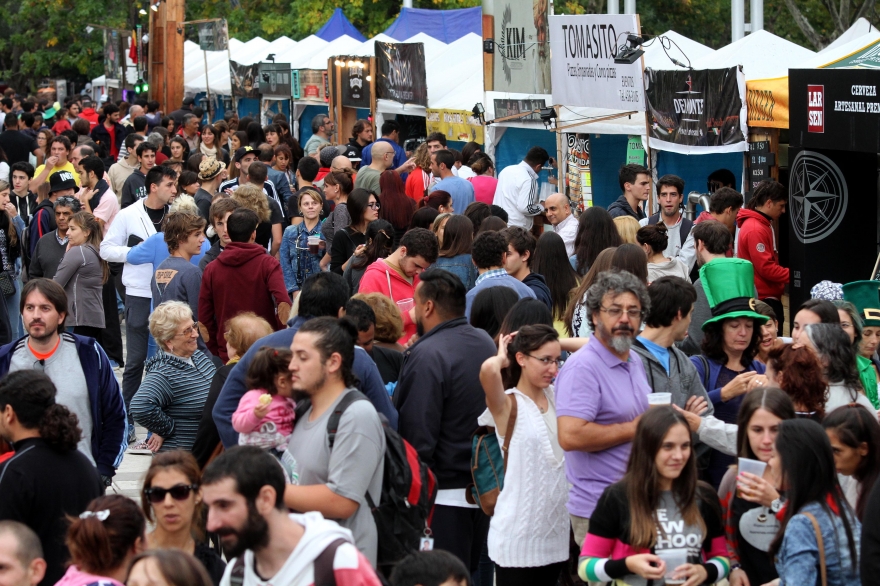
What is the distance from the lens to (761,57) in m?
10.9

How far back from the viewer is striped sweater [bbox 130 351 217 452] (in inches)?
226

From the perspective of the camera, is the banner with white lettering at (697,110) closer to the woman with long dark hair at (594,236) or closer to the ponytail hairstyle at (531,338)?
the woman with long dark hair at (594,236)

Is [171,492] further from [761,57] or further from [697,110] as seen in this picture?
[761,57]

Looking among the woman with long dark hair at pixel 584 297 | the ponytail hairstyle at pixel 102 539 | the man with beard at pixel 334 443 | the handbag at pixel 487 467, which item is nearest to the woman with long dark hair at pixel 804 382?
the handbag at pixel 487 467

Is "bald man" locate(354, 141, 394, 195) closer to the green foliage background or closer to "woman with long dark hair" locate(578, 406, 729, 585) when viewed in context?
"woman with long dark hair" locate(578, 406, 729, 585)

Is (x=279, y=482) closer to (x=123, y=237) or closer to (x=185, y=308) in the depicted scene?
(x=185, y=308)

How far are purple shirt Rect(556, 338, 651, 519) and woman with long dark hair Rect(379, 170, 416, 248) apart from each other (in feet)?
16.5

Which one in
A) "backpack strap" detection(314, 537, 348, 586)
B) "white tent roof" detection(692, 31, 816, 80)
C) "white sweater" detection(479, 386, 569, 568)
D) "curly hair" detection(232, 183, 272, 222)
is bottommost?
"white sweater" detection(479, 386, 569, 568)

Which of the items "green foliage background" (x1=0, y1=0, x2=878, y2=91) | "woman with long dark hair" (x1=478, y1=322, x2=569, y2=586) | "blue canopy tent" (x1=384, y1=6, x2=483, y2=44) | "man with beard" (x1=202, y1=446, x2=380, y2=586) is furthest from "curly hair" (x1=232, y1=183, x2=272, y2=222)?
"green foliage background" (x1=0, y1=0, x2=878, y2=91)

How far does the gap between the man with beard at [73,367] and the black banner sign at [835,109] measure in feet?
18.2

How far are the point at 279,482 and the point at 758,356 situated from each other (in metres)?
3.18

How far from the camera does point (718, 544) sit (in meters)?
3.89

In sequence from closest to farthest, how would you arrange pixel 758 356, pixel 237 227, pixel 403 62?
pixel 758 356
pixel 237 227
pixel 403 62

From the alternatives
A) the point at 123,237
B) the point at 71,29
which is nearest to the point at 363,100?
the point at 123,237
